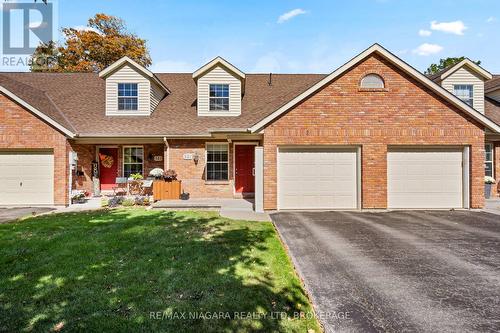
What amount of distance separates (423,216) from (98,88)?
696 inches

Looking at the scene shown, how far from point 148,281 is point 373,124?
9.38m

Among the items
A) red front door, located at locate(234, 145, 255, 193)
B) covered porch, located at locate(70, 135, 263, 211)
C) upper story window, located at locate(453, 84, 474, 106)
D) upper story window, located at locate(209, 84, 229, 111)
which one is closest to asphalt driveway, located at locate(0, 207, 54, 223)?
covered porch, located at locate(70, 135, 263, 211)

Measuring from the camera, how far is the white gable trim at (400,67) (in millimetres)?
10117

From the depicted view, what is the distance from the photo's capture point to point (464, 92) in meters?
14.2

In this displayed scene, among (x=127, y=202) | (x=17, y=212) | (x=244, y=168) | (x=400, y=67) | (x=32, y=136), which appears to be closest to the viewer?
Result: (x=400, y=67)

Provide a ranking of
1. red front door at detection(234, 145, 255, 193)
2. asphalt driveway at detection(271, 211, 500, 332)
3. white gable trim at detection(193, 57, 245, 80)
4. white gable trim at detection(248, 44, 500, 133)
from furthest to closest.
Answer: white gable trim at detection(193, 57, 245, 80)
red front door at detection(234, 145, 255, 193)
white gable trim at detection(248, 44, 500, 133)
asphalt driveway at detection(271, 211, 500, 332)

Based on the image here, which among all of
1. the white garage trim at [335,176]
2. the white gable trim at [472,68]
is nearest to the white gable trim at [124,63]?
the white garage trim at [335,176]

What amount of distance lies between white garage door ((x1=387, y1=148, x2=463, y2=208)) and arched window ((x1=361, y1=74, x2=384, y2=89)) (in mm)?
2571

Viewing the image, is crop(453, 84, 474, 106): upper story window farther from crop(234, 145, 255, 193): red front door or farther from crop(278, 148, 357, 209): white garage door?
crop(234, 145, 255, 193): red front door

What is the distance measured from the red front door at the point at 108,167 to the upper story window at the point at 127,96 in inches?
91.5

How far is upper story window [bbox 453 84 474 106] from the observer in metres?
→ 14.2

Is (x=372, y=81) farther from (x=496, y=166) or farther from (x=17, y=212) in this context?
(x=17, y=212)

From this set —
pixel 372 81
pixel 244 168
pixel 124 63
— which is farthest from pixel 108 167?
pixel 372 81

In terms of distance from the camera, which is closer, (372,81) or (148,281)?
(148,281)
